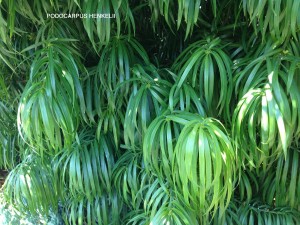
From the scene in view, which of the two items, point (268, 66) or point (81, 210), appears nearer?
point (268, 66)

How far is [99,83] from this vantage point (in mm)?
1123

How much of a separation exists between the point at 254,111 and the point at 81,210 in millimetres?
703

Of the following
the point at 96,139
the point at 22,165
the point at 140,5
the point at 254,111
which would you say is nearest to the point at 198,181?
the point at 254,111

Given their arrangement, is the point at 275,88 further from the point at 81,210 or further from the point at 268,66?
the point at 81,210

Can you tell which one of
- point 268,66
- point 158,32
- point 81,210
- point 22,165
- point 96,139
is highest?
point 158,32

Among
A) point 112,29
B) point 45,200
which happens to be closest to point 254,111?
point 112,29

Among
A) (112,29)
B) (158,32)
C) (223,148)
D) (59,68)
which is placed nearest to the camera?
(223,148)

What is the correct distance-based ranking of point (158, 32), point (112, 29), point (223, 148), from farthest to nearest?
1. point (158, 32)
2. point (112, 29)
3. point (223, 148)

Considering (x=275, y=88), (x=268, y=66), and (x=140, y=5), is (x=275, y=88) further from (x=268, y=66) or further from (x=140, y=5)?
(x=140, y=5)

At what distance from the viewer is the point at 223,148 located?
0.78m

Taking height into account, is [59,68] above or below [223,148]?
above

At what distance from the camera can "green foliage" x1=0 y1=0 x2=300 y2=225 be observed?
834 millimetres

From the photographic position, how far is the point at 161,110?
0.97m

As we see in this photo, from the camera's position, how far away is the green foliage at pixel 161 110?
2.74 ft
